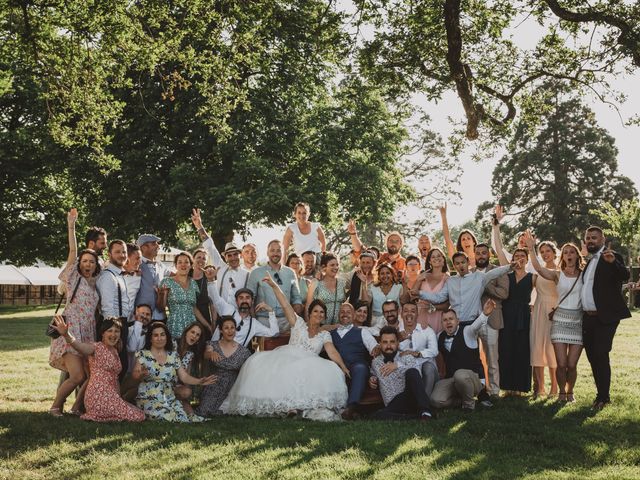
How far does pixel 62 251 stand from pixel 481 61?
24113 mm

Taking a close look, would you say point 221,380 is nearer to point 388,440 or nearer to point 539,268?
point 388,440

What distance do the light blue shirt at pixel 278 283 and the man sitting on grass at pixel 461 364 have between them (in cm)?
222

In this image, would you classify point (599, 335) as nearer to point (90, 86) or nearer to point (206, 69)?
point (206, 69)

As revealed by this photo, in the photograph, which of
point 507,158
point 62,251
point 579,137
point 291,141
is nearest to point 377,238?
point 507,158

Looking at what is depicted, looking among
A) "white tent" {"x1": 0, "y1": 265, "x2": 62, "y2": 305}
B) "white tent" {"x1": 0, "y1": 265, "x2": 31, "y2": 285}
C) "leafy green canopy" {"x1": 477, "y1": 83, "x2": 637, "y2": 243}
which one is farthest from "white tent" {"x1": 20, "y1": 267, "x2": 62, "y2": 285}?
"leafy green canopy" {"x1": 477, "y1": 83, "x2": 637, "y2": 243}

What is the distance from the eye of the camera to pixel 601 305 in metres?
8.79

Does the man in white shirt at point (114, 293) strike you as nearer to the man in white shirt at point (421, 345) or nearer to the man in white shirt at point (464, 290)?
the man in white shirt at point (421, 345)

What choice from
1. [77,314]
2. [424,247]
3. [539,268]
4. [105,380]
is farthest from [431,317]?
[77,314]

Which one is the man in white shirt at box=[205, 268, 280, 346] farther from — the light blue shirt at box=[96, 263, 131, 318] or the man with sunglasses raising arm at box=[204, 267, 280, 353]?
the light blue shirt at box=[96, 263, 131, 318]

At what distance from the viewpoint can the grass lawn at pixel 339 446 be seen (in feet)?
19.5

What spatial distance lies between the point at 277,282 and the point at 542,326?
13.0ft

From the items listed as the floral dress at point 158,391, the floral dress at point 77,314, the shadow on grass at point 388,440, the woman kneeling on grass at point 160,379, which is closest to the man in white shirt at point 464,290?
the shadow on grass at point 388,440

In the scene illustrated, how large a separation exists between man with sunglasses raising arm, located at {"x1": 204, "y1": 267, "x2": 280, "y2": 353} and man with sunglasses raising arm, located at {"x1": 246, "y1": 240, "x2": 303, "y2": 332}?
22cm

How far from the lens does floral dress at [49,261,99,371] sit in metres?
8.35
